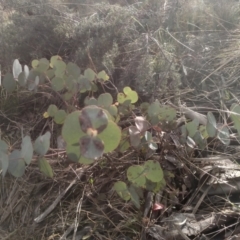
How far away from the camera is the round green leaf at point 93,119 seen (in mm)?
996

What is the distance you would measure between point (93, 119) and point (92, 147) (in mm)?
69

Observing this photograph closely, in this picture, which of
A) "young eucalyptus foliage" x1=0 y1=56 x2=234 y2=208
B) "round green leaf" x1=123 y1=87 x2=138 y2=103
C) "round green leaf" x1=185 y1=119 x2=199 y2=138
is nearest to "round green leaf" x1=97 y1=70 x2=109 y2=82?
"young eucalyptus foliage" x1=0 y1=56 x2=234 y2=208

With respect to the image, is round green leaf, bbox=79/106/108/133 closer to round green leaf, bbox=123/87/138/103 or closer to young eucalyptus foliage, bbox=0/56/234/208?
young eucalyptus foliage, bbox=0/56/234/208

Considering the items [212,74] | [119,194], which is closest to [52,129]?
[119,194]

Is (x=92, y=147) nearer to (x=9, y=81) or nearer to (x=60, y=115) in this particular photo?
(x=60, y=115)

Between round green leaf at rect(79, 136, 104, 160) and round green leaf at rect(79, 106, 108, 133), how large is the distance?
0.02 metres

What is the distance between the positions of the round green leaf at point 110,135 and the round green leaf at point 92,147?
0.03 metres

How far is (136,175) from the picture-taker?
121 centimetres

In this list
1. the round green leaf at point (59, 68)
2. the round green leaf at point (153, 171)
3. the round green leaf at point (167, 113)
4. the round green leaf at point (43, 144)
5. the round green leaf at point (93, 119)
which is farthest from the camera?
the round green leaf at point (59, 68)

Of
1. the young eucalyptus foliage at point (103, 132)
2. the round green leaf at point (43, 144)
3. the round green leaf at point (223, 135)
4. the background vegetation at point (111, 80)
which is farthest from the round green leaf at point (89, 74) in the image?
the round green leaf at point (223, 135)

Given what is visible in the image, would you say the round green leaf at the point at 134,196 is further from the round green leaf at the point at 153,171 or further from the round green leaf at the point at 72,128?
the round green leaf at the point at 72,128

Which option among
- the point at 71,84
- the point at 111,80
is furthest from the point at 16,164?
the point at 111,80

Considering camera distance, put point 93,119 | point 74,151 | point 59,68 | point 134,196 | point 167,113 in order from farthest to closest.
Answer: point 59,68 < point 167,113 < point 134,196 < point 74,151 < point 93,119

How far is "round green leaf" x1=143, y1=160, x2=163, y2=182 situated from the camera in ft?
3.95
